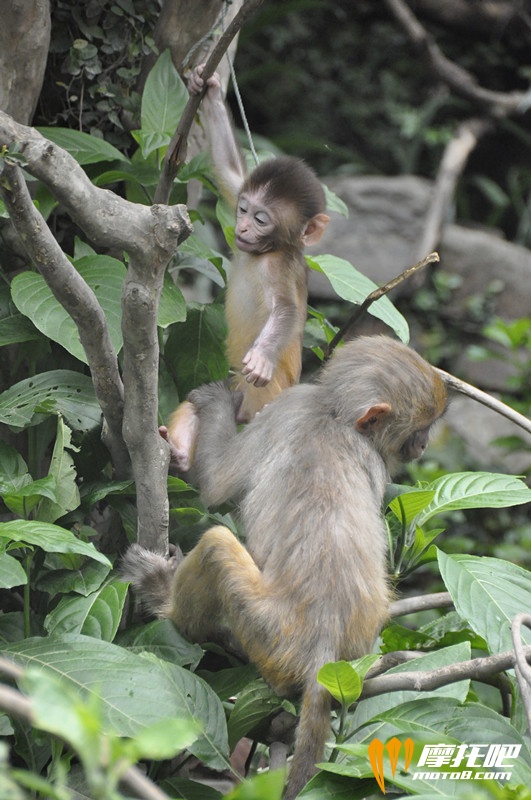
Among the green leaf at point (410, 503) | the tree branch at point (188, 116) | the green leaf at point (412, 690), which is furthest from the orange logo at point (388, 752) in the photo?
the tree branch at point (188, 116)

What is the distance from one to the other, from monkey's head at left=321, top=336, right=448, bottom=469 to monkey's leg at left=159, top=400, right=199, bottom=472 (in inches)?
26.5

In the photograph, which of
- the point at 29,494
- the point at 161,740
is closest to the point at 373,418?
the point at 29,494

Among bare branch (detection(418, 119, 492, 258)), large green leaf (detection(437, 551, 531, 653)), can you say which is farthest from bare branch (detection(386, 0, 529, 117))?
large green leaf (detection(437, 551, 531, 653))

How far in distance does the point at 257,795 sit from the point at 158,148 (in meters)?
3.56

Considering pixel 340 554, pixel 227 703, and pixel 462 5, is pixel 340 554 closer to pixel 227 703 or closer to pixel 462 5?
pixel 227 703

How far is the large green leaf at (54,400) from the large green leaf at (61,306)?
0.88 feet

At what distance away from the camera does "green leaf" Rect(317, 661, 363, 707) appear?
9.91 feet

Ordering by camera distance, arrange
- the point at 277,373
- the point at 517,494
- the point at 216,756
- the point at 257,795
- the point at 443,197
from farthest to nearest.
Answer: the point at 443,197
the point at 277,373
the point at 517,494
the point at 216,756
the point at 257,795

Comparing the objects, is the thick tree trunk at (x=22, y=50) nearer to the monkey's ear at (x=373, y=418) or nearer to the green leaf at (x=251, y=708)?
the monkey's ear at (x=373, y=418)

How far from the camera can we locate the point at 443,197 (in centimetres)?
Result: 1181

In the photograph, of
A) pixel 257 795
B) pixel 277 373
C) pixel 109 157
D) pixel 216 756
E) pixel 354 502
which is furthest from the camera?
pixel 277 373

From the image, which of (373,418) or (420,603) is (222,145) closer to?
(373,418)

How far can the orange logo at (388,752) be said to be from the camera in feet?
9.35

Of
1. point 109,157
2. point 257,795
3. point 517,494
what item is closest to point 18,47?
point 109,157
